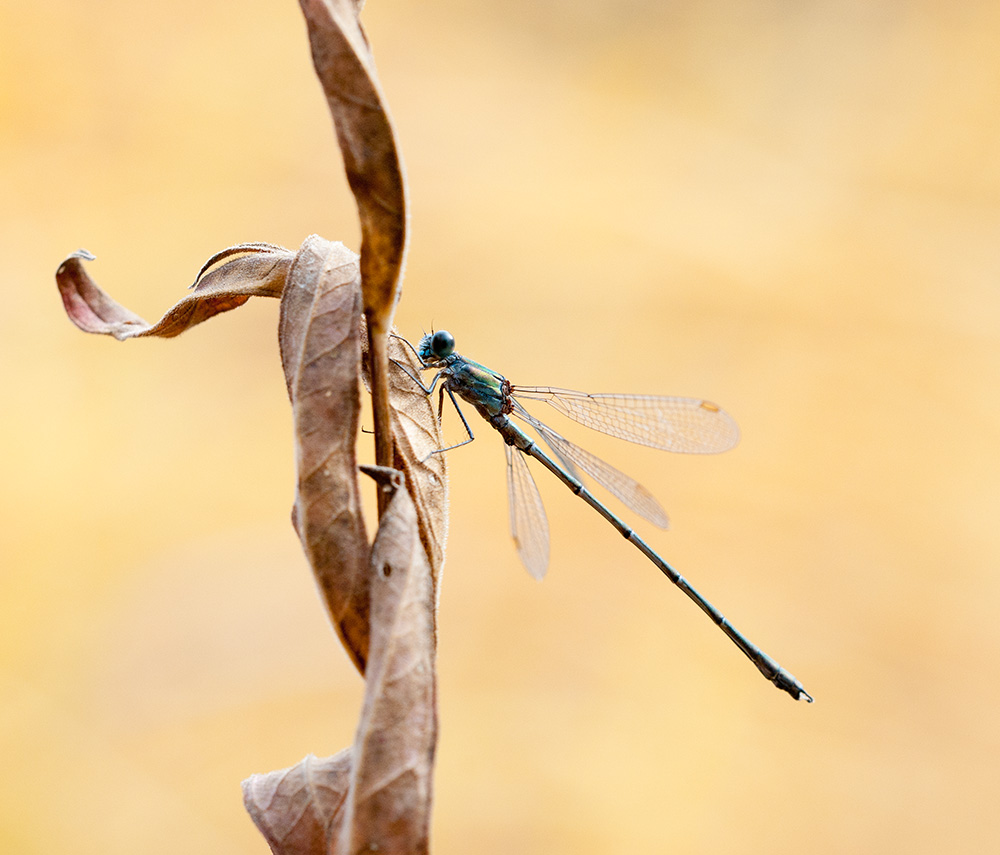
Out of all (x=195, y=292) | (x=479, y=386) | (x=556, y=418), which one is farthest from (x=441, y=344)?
(x=556, y=418)

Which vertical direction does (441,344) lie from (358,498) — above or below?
above

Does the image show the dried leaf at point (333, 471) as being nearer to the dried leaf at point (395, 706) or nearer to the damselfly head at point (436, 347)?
the dried leaf at point (395, 706)

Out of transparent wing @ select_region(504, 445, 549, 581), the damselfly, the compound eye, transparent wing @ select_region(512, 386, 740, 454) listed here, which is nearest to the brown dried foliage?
the damselfly

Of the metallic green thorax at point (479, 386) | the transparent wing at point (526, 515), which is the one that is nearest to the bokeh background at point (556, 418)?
the transparent wing at point (526, 515)

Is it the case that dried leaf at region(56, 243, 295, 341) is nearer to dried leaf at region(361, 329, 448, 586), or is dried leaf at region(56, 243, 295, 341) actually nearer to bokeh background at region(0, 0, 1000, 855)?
dried leaf at region(361, 329, 448, 586)

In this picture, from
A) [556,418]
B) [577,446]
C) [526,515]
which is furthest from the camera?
[556,418]

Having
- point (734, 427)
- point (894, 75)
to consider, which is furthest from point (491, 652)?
point (894, 75)

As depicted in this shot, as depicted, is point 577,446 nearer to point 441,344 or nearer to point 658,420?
point 658,420
